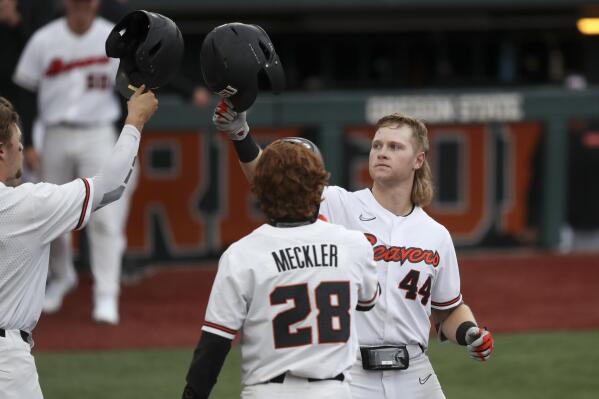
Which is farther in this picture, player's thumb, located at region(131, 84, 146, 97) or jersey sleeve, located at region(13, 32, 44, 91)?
jersey sleeve, located at region(13, 32, 44, 91)

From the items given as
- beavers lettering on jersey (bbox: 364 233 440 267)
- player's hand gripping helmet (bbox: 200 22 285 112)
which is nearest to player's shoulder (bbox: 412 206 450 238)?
beavers lettering on jersey (bbox: 364 233 440 267)

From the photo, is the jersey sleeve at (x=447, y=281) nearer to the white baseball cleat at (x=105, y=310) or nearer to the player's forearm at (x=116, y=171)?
the player's forearm at (x=116, y=171)

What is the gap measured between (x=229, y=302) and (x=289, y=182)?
1.32 feet

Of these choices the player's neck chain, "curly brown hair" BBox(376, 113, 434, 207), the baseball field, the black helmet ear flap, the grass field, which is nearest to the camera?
the player's neck chain

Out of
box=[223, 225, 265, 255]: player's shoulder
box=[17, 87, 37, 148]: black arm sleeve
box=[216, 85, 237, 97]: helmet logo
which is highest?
box=[216, 85, 237, 97]: helmet logo

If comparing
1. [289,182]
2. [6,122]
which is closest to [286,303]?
[289,182]

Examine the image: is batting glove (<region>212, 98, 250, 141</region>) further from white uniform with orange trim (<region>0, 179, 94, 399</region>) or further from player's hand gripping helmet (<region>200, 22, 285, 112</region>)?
white uniform with orange trim (<region>0, 179, 94, 399</region>)

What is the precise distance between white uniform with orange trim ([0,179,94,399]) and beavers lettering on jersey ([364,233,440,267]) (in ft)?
3.60

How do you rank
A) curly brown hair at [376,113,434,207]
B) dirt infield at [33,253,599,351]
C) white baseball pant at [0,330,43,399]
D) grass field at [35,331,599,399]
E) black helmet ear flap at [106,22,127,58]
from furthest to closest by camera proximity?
1. dirt infield at [33,253,599,351]
2. grass field at [35,331,599,399]
3. curly brown hair at [376,113,434,207]
4. black helmet ear flap at [106,22,127,58]
5. white baseball pant at [0,330,43,399]

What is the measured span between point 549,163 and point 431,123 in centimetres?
111

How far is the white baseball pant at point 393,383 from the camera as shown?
4465mm

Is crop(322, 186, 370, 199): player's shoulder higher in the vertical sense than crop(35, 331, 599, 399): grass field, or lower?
higher

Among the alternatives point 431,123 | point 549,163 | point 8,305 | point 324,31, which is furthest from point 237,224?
point 8,305

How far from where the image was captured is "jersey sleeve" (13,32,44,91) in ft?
26.0
